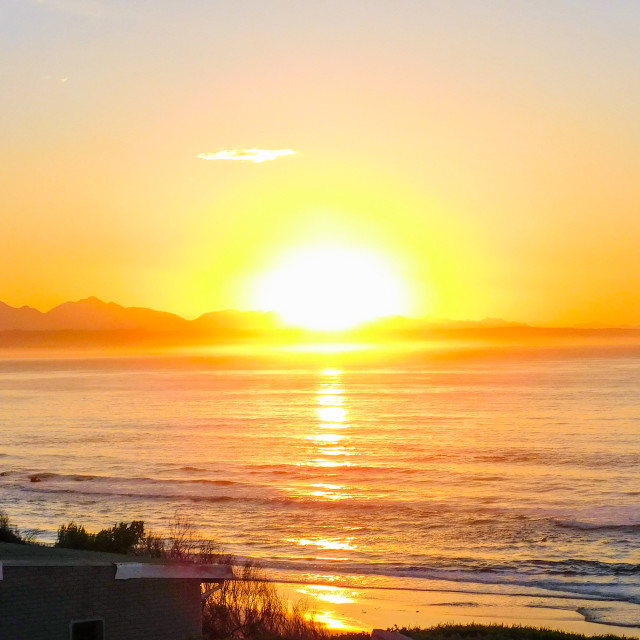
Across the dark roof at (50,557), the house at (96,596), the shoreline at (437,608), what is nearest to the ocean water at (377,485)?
the shoreline at (437,608)

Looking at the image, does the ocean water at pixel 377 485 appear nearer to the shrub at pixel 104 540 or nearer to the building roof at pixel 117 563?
the shrub at pixel 104 540

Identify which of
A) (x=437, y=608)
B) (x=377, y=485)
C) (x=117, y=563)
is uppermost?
(x=117, y=563)

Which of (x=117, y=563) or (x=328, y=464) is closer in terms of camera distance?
(x=117, y=563)

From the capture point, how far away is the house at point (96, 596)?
15477mm

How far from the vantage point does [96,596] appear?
16438 millimetres

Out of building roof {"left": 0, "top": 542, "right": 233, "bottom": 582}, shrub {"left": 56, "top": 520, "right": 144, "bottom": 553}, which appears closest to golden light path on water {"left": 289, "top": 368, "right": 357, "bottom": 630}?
shrub {"left": 56, "top": 520, "right": 144, "bottom": 553}

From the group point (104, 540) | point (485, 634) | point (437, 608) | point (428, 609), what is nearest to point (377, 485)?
point (437, 608)

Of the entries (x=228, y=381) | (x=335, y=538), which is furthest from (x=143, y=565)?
(x=228, y=381)

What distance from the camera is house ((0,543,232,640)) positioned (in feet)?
50.8

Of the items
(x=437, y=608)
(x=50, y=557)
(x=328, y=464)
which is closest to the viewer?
(x=50, y=557)

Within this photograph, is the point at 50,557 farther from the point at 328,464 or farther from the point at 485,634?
the point at 328,464

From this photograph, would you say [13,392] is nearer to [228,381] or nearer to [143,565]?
[228,381]

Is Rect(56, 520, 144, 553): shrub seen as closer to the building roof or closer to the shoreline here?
the building roof

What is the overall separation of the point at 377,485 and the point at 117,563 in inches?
1442
